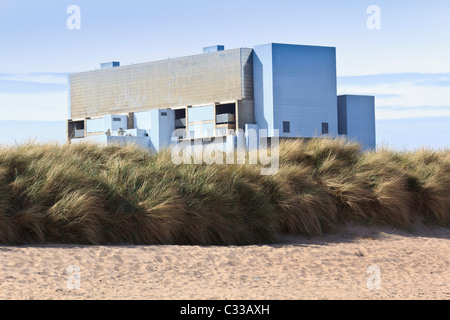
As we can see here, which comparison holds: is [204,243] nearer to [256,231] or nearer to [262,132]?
[256,231]

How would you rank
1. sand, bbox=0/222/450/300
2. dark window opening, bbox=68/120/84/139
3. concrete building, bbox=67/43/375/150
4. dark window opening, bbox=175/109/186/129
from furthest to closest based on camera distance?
dark window opening, bbox=68/120/84/139, dark window opening, bbox=175/109/186/129, concrete building, bbox=67/43/375/150, sand, bbox=0/222/450/300

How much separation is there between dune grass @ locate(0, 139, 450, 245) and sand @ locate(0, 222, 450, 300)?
512 mm

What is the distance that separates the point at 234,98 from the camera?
73.8m

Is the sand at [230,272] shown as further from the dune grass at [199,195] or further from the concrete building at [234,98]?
the concrete building at [234,98]

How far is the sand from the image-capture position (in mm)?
8711

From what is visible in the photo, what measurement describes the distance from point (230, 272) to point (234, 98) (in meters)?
64.0

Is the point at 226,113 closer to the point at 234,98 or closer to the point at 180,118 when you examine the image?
the point at 234,98

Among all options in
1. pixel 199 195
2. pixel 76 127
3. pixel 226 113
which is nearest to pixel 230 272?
pixel 199 195

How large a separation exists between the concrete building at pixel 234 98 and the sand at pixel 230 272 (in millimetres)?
55698

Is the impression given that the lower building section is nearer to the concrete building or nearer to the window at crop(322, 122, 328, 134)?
the concrete building

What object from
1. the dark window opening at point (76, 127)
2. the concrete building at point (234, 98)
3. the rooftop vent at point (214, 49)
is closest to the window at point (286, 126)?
the concrete building at point (234, 98)

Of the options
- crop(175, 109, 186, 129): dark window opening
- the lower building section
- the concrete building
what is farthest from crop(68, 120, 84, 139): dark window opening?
the lower building section

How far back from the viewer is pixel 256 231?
12.6 metres
